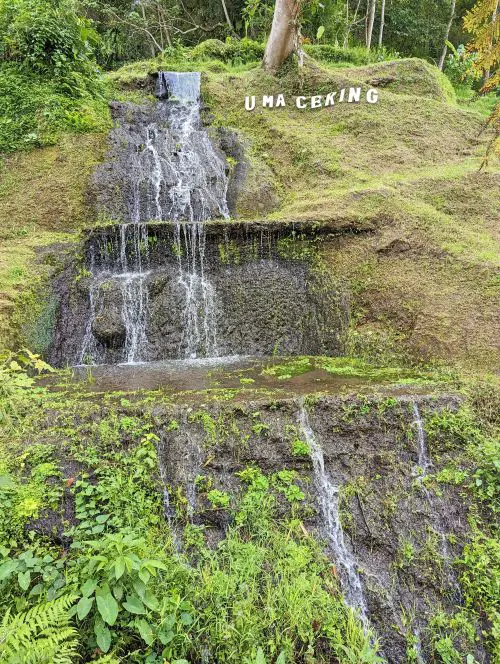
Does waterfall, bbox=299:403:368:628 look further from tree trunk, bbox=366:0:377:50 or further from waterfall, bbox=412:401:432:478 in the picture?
tree trunk, bbox=366:0:377:50

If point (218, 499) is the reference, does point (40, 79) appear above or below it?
above

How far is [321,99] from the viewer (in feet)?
40.5

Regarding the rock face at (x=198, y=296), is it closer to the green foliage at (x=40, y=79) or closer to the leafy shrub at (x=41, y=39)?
the green foliage at (x=40, y=79)

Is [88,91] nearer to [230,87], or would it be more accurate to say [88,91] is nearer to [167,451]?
[230,87]

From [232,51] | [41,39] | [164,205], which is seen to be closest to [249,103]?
[164,205]

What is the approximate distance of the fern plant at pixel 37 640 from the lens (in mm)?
2441

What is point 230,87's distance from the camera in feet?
44.6

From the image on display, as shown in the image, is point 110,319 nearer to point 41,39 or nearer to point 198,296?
point 198,296

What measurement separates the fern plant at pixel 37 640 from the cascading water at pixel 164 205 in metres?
4.97

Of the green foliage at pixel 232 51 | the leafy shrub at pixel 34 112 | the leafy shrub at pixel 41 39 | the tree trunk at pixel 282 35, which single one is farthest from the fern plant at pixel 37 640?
the green foliage at pixel 232 51

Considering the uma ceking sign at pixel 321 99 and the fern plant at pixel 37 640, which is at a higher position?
the uma ceking sign at pixel 321 99

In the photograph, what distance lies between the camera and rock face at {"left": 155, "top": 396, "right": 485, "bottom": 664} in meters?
3.69

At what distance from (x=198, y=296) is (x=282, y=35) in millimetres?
9778

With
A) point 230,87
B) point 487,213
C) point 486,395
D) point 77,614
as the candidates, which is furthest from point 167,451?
point 230,87
